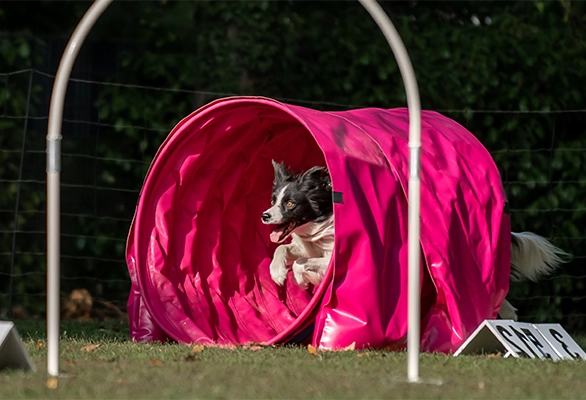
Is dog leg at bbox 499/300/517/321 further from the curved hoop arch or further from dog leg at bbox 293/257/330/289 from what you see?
the curved hoop arch

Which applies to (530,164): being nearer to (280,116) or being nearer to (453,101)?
(453,101)

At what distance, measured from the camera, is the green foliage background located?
8000 mm

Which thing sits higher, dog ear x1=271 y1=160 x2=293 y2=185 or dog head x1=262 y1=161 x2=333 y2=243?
dog ear x1=271 y1=160 x2=293 y2=185

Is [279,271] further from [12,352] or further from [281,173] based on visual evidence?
[12,352]

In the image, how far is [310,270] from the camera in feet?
20.5

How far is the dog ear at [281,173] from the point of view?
6504mm

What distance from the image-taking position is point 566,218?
804cm

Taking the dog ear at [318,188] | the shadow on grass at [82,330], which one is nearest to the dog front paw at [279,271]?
the dog ear at [318,188]

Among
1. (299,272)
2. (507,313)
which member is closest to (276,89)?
(299,272)

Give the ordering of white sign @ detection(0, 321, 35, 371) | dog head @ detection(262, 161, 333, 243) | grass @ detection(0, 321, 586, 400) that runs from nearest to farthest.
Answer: grass @ detection(0, 321, 586, 400) → white sign @ detection(0, 321, 35, 371) → dog head @ detection(262, 161, 333, 243)

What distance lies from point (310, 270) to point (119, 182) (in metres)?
2.46

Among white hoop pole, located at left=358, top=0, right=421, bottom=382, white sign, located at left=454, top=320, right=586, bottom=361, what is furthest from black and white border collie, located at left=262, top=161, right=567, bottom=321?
white hoop pole, located at left=358, top=0, right=421, bottom=382

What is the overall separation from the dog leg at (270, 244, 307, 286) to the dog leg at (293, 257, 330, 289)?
0.49 feet

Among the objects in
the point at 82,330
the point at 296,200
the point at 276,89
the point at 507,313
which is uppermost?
the point at 276,89
